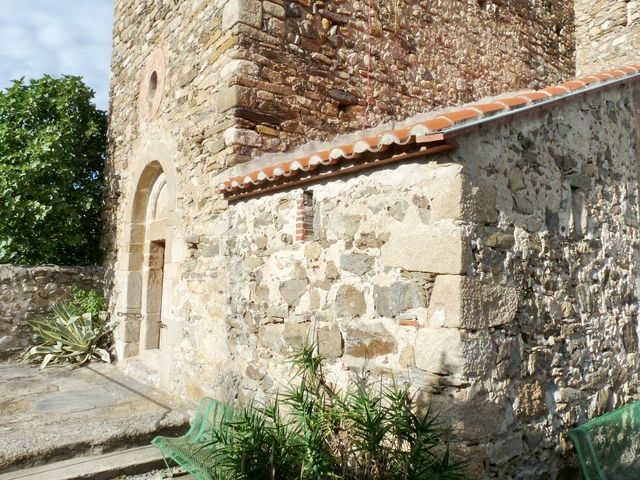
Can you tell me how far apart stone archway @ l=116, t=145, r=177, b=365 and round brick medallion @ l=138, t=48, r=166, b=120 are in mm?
549

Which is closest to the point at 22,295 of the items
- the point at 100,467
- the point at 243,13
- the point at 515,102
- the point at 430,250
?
the point at 100,467

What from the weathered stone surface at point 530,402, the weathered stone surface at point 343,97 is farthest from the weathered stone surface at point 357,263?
the weathered stone surface at point 343,97

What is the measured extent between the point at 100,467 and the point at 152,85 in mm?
4486

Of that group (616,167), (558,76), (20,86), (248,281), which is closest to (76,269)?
(20,86)

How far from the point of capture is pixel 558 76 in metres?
8.63

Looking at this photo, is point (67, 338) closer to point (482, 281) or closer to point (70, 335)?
point (70, 335)

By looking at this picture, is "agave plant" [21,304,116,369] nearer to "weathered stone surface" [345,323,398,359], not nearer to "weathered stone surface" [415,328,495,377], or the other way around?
"weathered stone surface" [345,323,398,359]

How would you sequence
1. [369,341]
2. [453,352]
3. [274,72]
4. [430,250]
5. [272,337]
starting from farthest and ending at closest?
[274,72]
[272,337]
[369,341]
[430,250]
[453,352]

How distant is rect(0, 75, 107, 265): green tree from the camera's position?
6980 millimetres

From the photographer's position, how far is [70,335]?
6.79 meters

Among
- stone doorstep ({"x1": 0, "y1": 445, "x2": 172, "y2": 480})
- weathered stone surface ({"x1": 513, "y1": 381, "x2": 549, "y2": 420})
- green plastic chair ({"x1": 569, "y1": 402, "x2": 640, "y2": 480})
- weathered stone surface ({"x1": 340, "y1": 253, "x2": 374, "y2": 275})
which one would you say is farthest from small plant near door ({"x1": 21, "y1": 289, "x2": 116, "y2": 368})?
green plastic chair ({"x1": 569, "y1": 402, "x2": 640, "y2": 480})

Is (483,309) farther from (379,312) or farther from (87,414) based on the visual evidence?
(87,414)

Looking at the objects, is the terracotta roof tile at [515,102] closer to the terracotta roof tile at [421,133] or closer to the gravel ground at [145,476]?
the terracotta roof tile at [421,133]

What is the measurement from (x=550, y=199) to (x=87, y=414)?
13.3 feet
